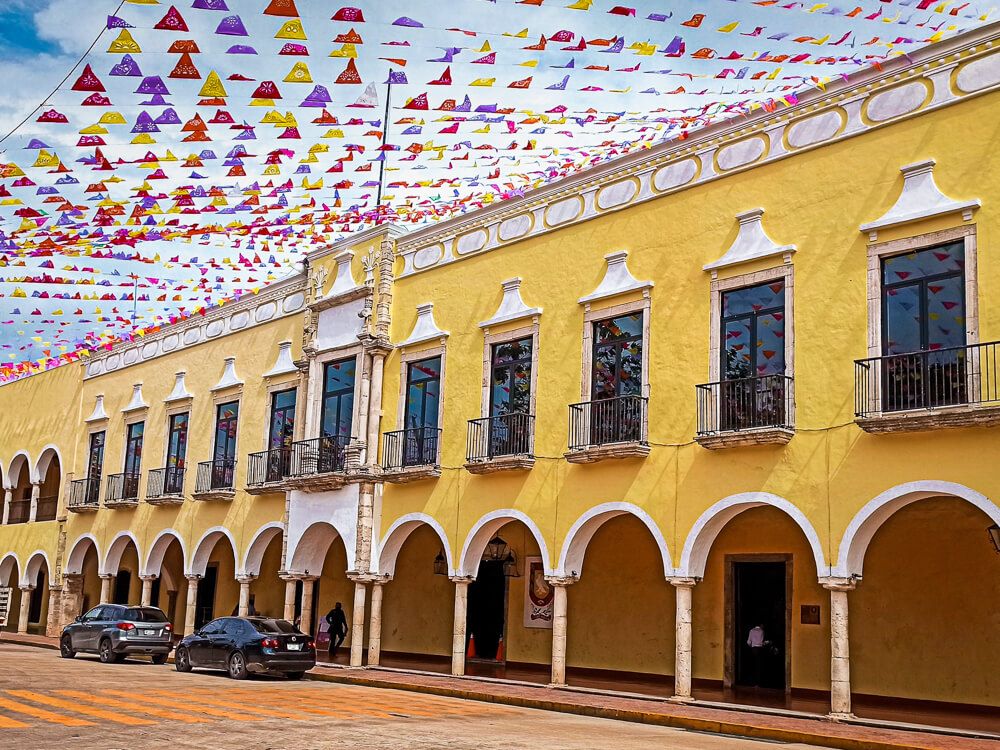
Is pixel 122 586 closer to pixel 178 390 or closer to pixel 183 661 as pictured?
pixel 178 390

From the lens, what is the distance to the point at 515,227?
21.4 m

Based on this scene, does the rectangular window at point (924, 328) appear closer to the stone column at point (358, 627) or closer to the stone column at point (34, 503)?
the stone column at point (358, 627)

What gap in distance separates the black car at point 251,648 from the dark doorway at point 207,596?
431 inches

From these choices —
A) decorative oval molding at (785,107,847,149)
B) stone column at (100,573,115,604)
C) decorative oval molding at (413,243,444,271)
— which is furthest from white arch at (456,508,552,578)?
stone column at (100,573,115,604)

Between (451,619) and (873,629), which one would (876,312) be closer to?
(873,629)

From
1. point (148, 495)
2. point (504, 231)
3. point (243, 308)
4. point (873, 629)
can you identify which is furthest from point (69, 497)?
point (873, 629)

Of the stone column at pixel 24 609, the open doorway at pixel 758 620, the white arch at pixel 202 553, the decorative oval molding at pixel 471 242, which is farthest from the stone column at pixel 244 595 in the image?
the open doorway at pixel 758 620

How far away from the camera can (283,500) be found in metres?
25.8

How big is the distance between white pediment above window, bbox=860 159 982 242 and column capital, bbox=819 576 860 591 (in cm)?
483

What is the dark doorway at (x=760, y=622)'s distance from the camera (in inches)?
730

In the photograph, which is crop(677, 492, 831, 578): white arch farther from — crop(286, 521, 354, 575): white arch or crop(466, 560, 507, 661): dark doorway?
crop(286, 521, 354, 575): white arch

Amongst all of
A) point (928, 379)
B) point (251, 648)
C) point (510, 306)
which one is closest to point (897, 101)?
point (928, 379)

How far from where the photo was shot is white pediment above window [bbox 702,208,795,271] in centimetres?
1686

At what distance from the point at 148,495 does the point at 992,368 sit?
916 inches
